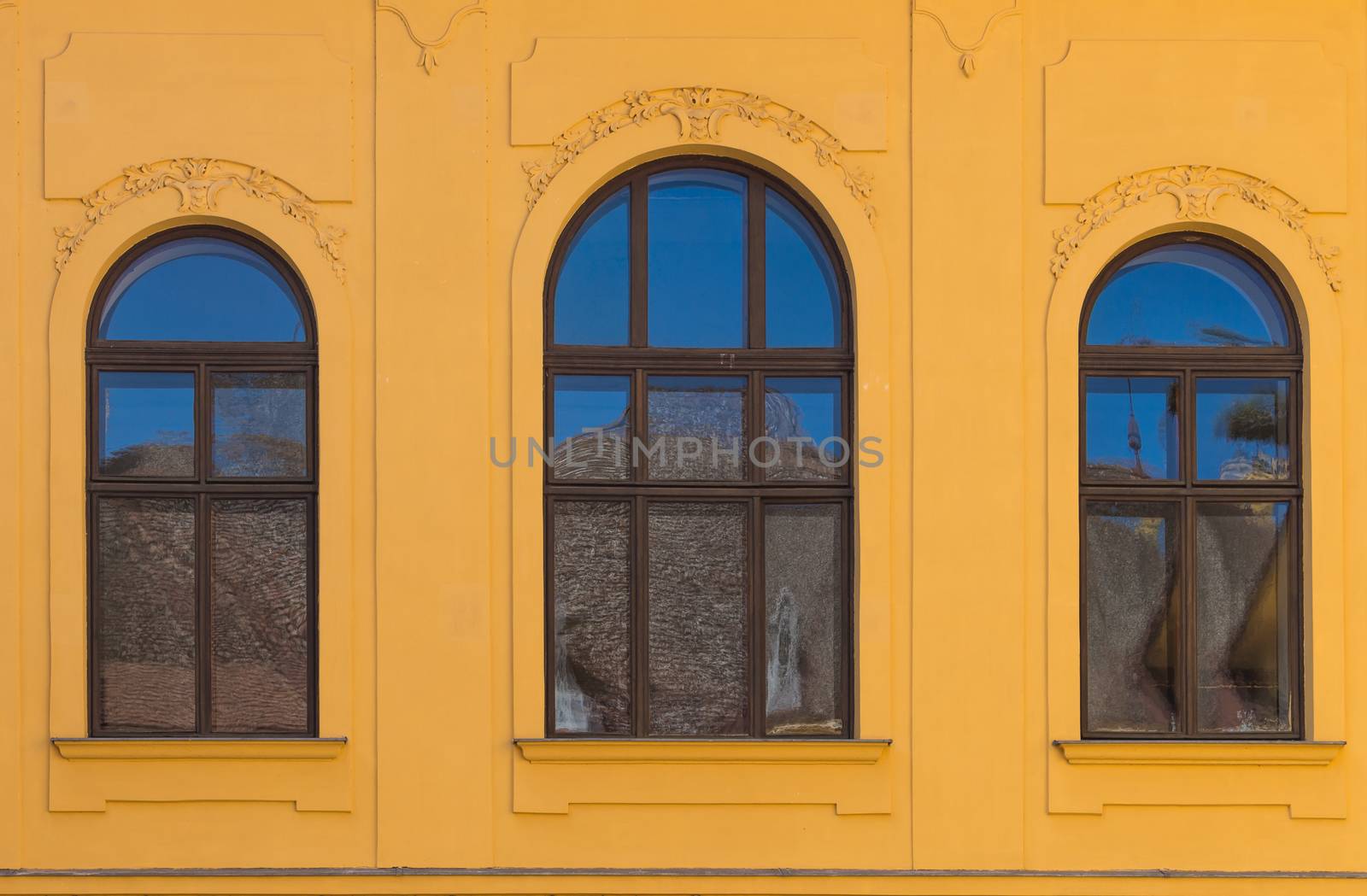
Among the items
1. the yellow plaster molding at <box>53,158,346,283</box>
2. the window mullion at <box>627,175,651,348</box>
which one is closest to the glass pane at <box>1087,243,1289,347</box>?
the window mullion at <box>627,175,651,348</box>

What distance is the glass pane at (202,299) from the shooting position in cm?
809

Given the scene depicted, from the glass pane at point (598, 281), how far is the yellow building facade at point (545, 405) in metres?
0.16

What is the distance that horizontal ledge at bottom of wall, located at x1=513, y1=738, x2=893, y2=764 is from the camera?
25.6ft

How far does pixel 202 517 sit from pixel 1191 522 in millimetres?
5849

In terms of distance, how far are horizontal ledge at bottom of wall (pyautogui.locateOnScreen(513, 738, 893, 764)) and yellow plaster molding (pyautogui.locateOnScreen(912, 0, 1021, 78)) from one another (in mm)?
3984

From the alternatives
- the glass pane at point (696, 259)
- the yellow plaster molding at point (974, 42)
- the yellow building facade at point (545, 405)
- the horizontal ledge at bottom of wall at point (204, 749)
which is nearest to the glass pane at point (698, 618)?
the yellow building facade at point (545, 405)

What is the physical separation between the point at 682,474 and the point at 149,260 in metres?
3.45

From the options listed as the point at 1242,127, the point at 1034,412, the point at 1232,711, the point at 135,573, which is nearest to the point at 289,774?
the point at 135,573

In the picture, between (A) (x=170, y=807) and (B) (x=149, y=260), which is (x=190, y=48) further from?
(A) (x=170, y=807)

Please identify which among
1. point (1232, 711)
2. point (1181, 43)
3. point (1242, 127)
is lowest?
point (1232, 711)

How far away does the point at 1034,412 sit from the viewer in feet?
26.1

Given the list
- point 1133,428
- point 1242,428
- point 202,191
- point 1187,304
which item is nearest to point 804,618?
point 1133,428

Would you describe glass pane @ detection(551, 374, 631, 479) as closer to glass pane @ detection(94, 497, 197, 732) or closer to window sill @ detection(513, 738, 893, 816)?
window sill @ detection(513, 738, 893, 816)

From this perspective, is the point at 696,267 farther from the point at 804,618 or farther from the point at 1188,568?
the point at 1188,568
